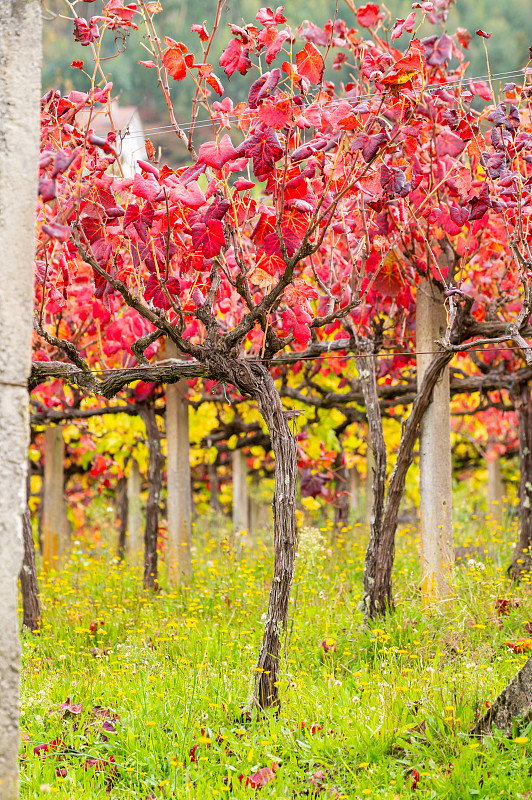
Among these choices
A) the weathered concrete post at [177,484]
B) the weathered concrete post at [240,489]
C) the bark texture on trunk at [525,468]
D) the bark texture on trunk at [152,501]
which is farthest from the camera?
the weathered concrete post at [240,489]

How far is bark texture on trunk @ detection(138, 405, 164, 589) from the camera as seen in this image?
6465 mm

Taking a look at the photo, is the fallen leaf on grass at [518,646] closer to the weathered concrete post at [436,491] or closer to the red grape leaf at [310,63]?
the weathered concrete post at [436,491]

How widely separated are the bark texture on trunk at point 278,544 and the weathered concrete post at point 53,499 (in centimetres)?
566

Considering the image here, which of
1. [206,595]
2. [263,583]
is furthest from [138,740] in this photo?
[263,583]

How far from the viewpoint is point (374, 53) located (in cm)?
468

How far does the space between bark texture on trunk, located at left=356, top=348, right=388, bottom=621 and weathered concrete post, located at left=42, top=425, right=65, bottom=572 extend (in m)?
4.81

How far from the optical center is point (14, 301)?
207cm

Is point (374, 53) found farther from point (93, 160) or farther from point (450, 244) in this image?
point (93, 160)

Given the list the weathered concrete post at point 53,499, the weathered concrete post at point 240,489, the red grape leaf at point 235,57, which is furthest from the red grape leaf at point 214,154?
the weathered concrete post at point 240,489

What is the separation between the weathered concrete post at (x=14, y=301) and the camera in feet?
6.67

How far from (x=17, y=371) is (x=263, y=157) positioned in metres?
1.62

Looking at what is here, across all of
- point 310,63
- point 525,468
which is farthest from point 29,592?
point 525,468

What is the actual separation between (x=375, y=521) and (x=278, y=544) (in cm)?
168

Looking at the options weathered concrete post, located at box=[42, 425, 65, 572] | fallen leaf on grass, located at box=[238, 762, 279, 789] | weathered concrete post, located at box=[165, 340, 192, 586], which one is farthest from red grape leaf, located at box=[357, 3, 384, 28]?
weathered concrete post, located at box=[42, 425, 65, 572]
